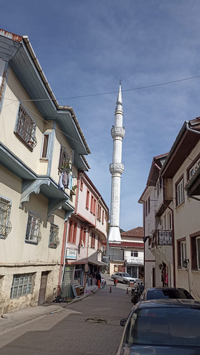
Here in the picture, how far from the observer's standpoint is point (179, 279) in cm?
1277

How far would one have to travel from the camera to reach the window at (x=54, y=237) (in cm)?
1492

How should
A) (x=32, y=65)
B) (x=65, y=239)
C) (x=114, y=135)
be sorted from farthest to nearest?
1. (x=114, y=135)
2. (x=65, y=239)
3. (x=32, y=65)

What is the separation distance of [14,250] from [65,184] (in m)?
4.07

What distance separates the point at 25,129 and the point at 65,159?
13.1ft

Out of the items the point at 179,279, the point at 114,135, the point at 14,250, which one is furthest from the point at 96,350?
the point at 114,135

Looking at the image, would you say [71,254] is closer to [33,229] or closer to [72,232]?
[72,232]

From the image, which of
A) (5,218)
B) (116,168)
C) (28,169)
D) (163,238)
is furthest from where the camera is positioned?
(116,168)

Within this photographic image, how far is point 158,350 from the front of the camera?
3.25 meters

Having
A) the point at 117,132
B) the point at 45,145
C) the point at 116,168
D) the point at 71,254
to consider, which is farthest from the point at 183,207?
the point at 117,132

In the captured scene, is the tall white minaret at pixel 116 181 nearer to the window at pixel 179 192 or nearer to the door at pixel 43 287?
the door at pixel 43 287

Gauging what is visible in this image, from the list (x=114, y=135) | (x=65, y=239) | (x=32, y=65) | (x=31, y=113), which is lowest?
(x=65, y=239)

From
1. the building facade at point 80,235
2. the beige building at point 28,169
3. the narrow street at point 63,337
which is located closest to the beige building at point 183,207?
the narrow street at point 63,337

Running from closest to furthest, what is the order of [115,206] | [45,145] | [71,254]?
[45,145]
[71,254]
[115,206]

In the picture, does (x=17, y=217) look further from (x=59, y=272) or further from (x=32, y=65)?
(x=59, y=272)
